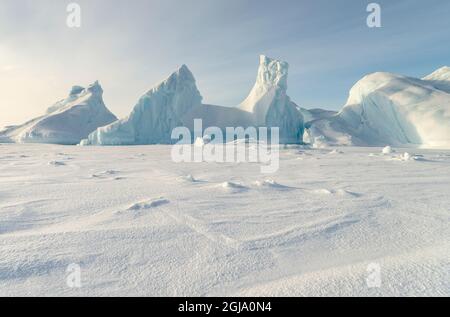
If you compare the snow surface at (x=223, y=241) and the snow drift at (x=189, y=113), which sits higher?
the snow drift at (x=189, y=113)

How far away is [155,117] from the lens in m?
25.5

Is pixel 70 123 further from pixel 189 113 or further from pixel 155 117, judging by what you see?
pixel 189 113

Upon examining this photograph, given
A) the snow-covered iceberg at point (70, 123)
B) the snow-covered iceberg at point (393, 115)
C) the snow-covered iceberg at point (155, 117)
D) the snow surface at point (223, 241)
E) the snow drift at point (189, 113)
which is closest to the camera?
the snow surface at point (223, 241)

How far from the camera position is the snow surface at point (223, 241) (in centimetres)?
118

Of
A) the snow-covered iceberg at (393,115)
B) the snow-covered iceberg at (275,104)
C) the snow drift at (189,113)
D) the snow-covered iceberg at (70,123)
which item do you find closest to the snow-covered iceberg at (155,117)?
the snow drift at (189,113)

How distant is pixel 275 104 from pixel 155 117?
12.1 meters

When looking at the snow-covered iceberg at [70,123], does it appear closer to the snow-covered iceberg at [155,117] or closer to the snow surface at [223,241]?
the snow-covered iceberg at [155,117]

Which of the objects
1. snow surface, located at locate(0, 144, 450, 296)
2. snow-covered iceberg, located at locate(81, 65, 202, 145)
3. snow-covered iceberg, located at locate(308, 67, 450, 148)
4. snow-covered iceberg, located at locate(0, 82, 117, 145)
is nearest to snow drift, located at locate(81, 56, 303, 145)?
snow-covered iceberg, located at locate(81, 65, 202, 145)

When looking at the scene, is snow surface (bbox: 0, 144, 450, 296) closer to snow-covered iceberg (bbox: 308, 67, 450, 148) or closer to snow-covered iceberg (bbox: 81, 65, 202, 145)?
snow-covered iceberg (bbox: 308, 67, 450, 148)

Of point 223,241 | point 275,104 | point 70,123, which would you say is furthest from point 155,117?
point 223,241

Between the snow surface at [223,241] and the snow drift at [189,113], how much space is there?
73.0ft

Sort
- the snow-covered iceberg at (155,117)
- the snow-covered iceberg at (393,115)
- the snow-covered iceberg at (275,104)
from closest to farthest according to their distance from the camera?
the snow-covered iceberg at (393,115), the snow-covered iceberg at (155,117), the snow-covered iceberg at (275,104)

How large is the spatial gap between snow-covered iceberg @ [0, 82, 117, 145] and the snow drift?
49.2 feet
